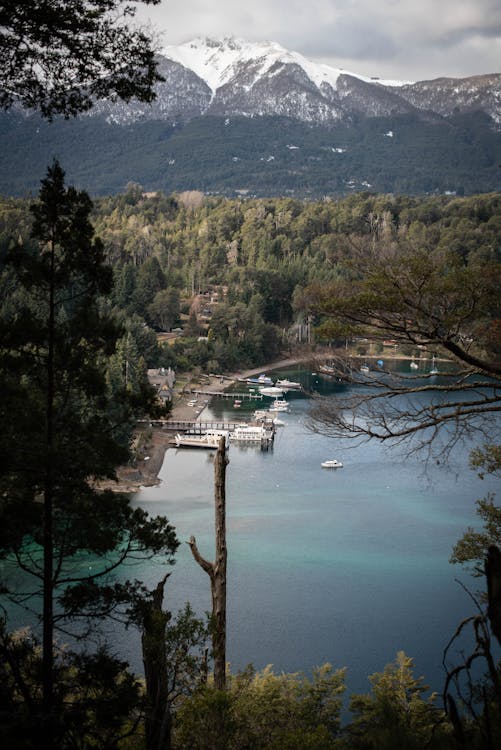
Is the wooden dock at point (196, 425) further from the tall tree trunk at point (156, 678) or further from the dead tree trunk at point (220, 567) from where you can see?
the tall tree trunk at point (156, 678)

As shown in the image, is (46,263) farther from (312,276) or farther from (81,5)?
(312,276)

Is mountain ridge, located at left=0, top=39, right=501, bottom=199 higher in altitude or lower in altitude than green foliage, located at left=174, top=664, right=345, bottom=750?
higher

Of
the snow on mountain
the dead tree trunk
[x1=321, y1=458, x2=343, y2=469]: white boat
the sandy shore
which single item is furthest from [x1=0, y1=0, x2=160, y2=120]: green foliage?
the snow on mountain

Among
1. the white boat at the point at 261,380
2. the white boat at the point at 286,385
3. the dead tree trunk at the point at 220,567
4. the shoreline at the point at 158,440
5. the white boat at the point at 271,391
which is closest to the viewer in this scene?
the dead tree trunk at the point at 220,567

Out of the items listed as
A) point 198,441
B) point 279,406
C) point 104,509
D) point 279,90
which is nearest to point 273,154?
point 279,90

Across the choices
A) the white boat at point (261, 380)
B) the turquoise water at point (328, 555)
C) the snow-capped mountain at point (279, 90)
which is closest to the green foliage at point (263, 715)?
the turquoise water at point (328, 555)

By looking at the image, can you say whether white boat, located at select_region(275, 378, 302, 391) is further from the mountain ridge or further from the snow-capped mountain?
the snow-capped mountain
